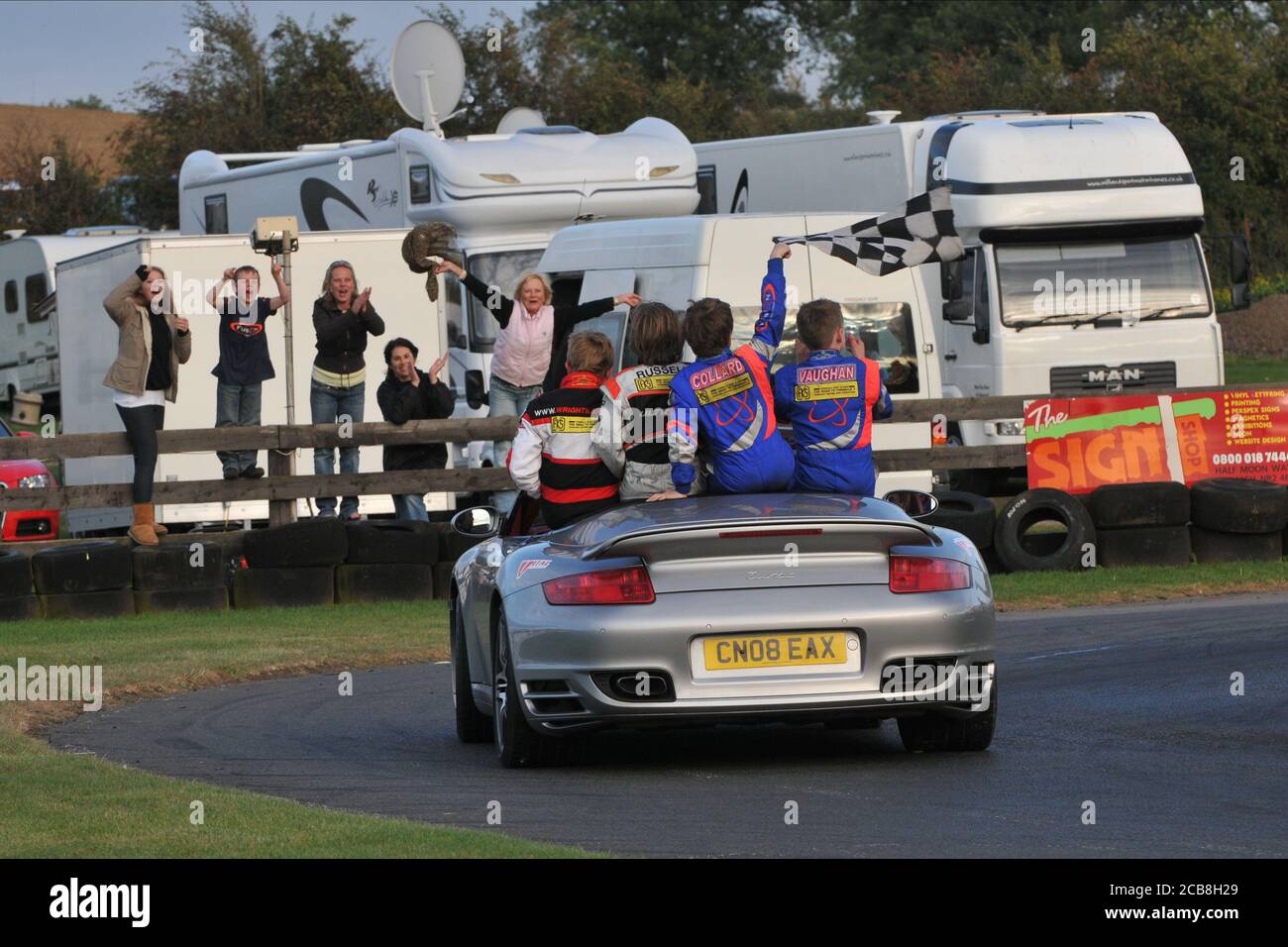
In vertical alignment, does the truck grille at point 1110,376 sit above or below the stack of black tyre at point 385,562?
above

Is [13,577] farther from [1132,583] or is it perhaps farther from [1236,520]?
[1236,520]

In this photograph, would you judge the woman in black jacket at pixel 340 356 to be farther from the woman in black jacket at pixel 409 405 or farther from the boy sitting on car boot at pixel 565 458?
the boy sitting on car boot at pixel 565 458

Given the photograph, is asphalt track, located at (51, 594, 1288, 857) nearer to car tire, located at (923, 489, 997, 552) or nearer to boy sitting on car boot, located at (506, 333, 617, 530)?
boy sitting on car boot, located at (506, 333, 617, 530)

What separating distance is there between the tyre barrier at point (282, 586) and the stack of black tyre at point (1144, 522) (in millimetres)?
5912

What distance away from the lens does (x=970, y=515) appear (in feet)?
57.2

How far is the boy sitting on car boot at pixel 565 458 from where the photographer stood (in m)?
9.95

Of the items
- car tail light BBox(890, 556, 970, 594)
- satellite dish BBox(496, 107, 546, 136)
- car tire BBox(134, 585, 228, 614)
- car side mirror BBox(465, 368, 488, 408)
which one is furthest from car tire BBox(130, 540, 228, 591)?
satellite dish BBox(496, 107, 546, 136)

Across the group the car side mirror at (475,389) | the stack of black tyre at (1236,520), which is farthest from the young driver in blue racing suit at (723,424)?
Answer: the car side mirror at (475,389)

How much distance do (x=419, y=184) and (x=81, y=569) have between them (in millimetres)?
7878

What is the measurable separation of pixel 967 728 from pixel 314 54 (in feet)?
140

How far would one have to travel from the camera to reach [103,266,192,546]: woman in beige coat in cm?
1752

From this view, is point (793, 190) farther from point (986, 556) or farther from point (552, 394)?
point (552, 394)
